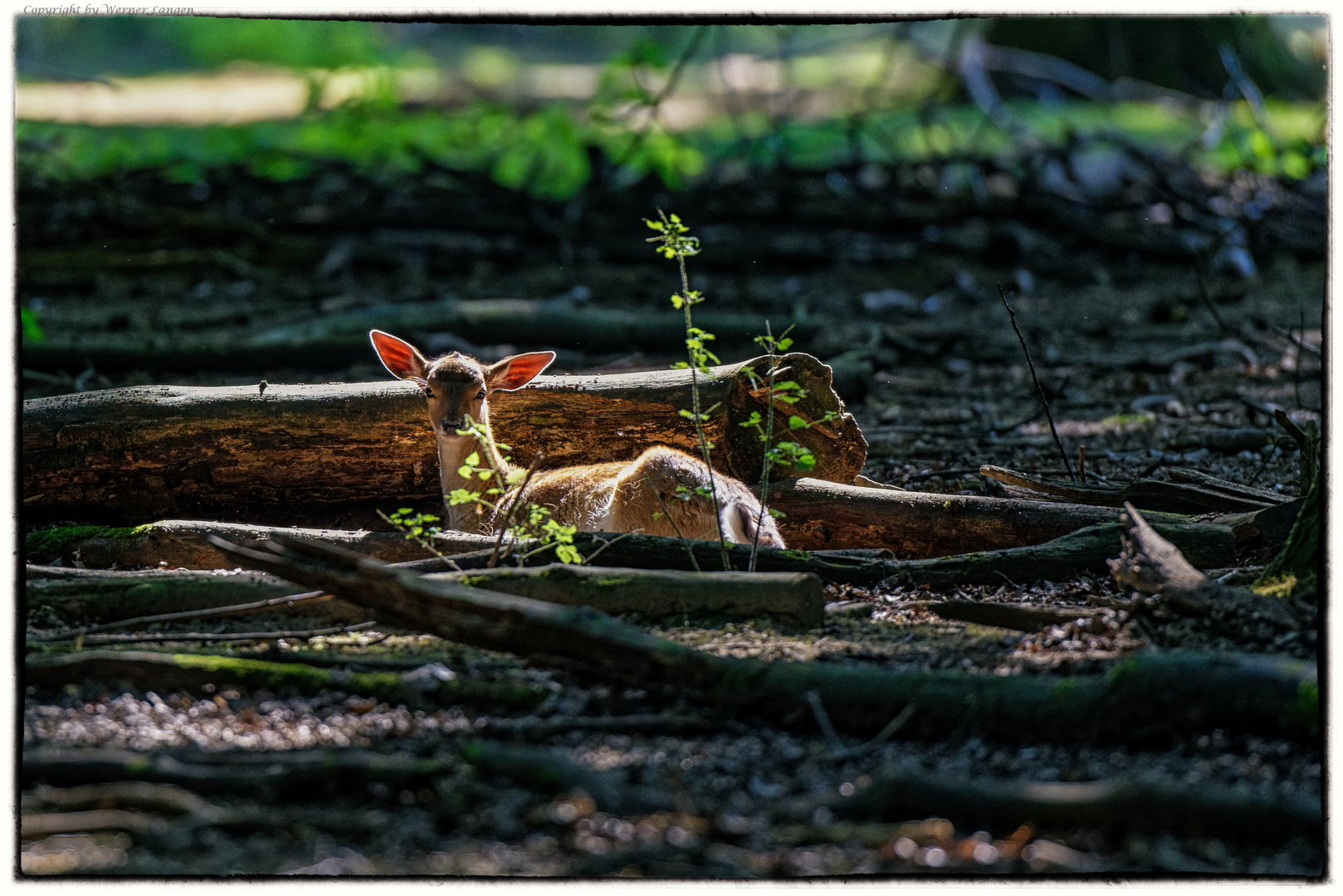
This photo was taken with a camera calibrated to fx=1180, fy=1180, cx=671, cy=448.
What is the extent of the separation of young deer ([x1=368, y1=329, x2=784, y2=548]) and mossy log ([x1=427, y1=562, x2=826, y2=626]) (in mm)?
783

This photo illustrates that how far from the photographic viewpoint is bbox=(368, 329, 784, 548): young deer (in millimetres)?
5664

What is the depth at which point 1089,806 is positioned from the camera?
294 centimetres

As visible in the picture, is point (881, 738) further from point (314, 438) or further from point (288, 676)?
point (314, 438)

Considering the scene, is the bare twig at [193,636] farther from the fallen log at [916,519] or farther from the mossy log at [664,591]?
the fallen log at [916,519]

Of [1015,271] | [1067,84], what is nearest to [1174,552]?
[1015,271]

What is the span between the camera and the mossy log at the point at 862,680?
344 centimetres

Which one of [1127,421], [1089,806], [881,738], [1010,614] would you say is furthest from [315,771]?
[1127,421]

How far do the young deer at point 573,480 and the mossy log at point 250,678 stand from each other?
1570 mm

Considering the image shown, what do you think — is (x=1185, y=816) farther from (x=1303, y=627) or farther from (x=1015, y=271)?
(x=1015, y=271)

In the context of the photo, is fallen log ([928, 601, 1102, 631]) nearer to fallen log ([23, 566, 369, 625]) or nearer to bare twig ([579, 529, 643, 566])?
bare twig ([579, 529, 643, 566])

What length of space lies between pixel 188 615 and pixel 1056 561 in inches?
138

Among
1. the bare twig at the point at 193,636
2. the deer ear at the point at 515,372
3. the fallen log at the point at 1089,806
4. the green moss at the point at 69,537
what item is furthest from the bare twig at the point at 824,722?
the green moss at the point at 69,537

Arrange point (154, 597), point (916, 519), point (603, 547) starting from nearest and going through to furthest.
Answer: point (154, 597)
point (603, 547)
point (916, 519)

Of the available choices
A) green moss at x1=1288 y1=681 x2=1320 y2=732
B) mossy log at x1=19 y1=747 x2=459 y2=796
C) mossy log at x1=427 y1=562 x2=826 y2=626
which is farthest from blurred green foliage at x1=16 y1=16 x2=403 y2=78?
green moss at x1=1288 y1=681 x2=1320 y2=732
